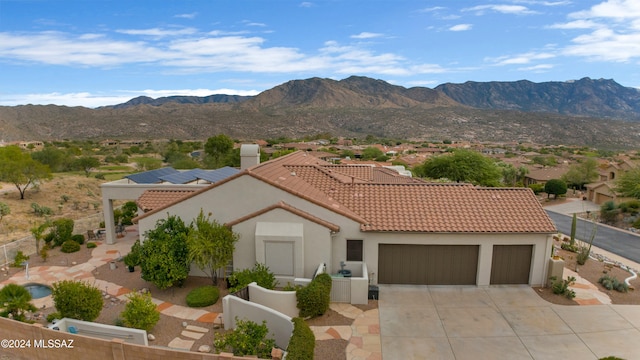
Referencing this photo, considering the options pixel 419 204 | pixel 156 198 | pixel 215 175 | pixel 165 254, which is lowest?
pixel 165 254

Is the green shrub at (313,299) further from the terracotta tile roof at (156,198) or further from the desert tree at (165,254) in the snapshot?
the terracotta tile roof at (156,198)

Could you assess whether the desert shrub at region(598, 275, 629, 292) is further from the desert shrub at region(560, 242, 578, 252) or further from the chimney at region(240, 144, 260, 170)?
the chimney at region(240, 144, 260, 170)

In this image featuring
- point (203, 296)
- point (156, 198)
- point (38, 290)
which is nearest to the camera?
point (203, 296)

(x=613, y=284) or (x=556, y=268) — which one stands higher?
(x=556, y=268)

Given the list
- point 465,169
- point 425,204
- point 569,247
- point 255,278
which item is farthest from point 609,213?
point 255,278

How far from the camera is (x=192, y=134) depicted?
124625 mm

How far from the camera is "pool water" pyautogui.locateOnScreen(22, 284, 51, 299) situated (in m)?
16.8

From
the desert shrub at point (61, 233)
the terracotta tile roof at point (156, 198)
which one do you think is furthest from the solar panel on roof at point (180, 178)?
the desert shrub at point (61, 233)

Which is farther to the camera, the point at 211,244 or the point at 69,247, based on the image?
the point at 69,247

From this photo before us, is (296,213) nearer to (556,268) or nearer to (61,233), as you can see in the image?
(556,268)

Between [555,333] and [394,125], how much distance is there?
14296 centimetres

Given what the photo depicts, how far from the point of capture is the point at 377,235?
16.7m

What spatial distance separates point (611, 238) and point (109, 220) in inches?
1483

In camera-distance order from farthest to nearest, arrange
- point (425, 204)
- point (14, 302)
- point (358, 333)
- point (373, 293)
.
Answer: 1. point (425, 204)
2. point (373, 293)
3. point (358, 333)
4. point (14, 302)
